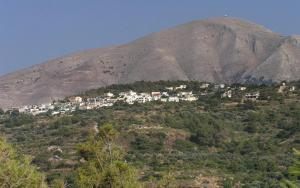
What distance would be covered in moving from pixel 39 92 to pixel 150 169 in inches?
5982

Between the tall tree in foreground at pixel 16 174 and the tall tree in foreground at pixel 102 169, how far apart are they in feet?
12.9

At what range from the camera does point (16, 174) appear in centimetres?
1504

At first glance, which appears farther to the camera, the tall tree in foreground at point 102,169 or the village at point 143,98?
the village at point 143,98

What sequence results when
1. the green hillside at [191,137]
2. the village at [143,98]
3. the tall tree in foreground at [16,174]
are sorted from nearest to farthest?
the tall tree in foreground at [16,174] < the green hillside at [191,137] < the village at [143,98]

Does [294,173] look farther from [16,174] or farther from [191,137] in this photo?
[191,137]

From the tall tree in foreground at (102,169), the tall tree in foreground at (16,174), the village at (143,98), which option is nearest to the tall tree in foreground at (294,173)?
the tall tree in foreground at (16,174)

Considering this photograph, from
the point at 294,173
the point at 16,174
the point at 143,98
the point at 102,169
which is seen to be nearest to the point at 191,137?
the point at 143,98

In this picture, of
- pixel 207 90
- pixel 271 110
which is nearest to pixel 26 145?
pixel 271 110

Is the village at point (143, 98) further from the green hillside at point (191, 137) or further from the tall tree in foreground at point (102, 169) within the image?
the tall tree in foreground at point (102, 169)

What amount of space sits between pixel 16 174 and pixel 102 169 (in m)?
5.28

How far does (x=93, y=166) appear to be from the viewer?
2014 cm

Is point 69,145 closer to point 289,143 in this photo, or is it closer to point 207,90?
point 289,143

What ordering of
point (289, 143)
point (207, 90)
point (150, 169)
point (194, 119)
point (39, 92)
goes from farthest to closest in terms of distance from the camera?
point (39, 92) → point (207, 90) → point (194, 119) → point (289, 143) → point (150, 169)

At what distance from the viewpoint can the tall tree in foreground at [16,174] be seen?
1494 centimetres
